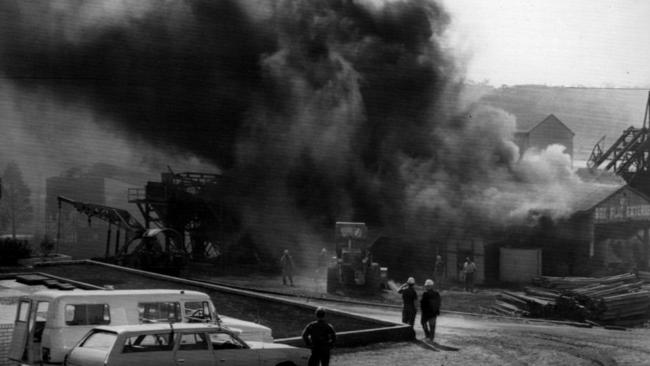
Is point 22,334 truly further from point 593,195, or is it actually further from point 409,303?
point 593,195

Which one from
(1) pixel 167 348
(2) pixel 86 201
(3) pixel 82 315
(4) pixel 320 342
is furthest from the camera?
(2) pixel 86 201

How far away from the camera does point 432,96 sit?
4534 cm

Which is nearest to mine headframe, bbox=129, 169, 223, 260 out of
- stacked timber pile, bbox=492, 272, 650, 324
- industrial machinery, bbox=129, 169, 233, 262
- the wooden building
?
industrial machinery, bbox=129, 169, 233, 262

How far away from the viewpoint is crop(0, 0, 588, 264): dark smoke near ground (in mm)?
42375

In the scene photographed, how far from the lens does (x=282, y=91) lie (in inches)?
1784

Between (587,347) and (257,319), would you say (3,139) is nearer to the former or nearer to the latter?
(257,319)

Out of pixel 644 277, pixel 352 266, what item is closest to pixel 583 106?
Answer: pixel 644 277

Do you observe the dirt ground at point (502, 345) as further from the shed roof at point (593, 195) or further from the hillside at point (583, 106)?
the hillside at point (583, 106)

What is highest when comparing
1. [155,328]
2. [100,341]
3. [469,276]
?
[469,276]

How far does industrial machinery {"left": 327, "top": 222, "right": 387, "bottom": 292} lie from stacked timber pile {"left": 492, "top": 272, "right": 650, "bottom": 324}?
4941 mm

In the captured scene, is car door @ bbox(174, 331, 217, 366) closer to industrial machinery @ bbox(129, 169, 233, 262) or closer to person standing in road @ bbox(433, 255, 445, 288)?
person standing in road @ bbox(433, 255, 445, 288)

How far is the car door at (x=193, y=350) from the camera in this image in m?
11.3

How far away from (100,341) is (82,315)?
1.82 meters

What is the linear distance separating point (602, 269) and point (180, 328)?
93.8ft
